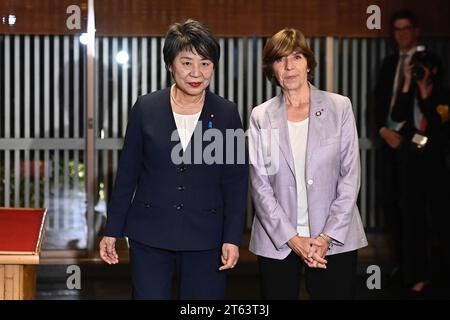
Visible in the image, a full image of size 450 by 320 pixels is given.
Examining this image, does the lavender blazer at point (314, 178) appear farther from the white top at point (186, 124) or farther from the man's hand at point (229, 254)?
the white top at point (186, 124)

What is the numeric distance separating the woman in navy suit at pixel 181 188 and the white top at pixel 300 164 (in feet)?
0.75

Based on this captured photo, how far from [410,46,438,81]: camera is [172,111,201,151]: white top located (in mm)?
2293

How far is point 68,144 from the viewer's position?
5.94 meters

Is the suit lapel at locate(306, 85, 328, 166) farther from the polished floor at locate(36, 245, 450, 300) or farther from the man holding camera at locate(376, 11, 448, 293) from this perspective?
the polished floor at locate(36, 245, 450, 300)

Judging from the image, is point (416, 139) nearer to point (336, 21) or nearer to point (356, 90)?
point (356, 90)

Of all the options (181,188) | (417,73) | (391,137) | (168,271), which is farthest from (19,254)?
(417,73)

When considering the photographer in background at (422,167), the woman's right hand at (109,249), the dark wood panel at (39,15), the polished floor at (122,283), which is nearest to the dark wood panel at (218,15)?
the dark wood panel at (39,15)

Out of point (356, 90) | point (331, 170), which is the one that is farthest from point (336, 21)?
point (331, 170)

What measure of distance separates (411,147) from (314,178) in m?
2.11

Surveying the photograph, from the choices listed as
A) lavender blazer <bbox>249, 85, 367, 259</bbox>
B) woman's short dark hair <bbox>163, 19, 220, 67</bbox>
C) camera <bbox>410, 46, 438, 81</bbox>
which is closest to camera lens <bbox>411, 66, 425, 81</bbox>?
camera <bbox>410, 46, 438, 81</bbox>

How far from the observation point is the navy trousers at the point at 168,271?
376cm

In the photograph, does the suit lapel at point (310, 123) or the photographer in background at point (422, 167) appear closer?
the suit lapel at point (310, 123)

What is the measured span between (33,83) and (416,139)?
2.27m

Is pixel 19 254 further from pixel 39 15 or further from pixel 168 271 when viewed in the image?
pixel 39 15
